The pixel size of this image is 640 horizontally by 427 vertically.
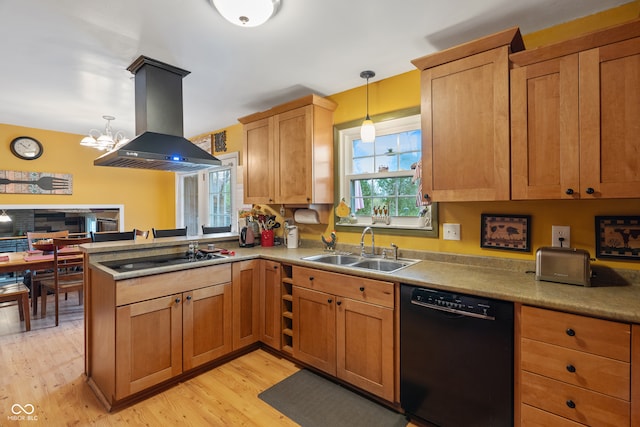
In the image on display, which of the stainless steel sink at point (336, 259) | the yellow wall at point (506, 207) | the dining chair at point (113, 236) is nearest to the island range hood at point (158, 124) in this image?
the dining chair at point (113, 236)

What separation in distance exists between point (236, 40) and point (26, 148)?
13.3 feet

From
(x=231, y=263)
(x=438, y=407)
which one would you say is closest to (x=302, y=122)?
(x=231, y=263)

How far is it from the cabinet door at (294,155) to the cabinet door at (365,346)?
115cm

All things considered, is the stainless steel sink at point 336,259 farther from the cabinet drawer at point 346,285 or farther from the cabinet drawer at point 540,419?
the cabinet drawer at point 540,419

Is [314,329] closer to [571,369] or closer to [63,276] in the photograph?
[571,369]

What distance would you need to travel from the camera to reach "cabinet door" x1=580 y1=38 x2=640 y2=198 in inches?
57.6

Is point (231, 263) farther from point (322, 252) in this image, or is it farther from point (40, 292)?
point (40, 292)

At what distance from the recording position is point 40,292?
3.83 m

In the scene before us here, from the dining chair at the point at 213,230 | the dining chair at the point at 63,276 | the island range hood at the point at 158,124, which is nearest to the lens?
the island range hood at the point at 158,124

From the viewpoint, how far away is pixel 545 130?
5.47 ft

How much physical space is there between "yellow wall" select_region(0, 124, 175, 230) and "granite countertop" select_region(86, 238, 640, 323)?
3072 millimetres

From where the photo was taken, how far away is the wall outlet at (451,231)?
2.28m

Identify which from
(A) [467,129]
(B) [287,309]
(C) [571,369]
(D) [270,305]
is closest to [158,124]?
(D) [270,305]

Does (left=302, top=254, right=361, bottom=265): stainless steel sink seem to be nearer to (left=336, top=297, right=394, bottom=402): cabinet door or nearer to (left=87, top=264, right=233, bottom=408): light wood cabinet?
(left=336, top=297, right=394, bottom=402): cabinet door
